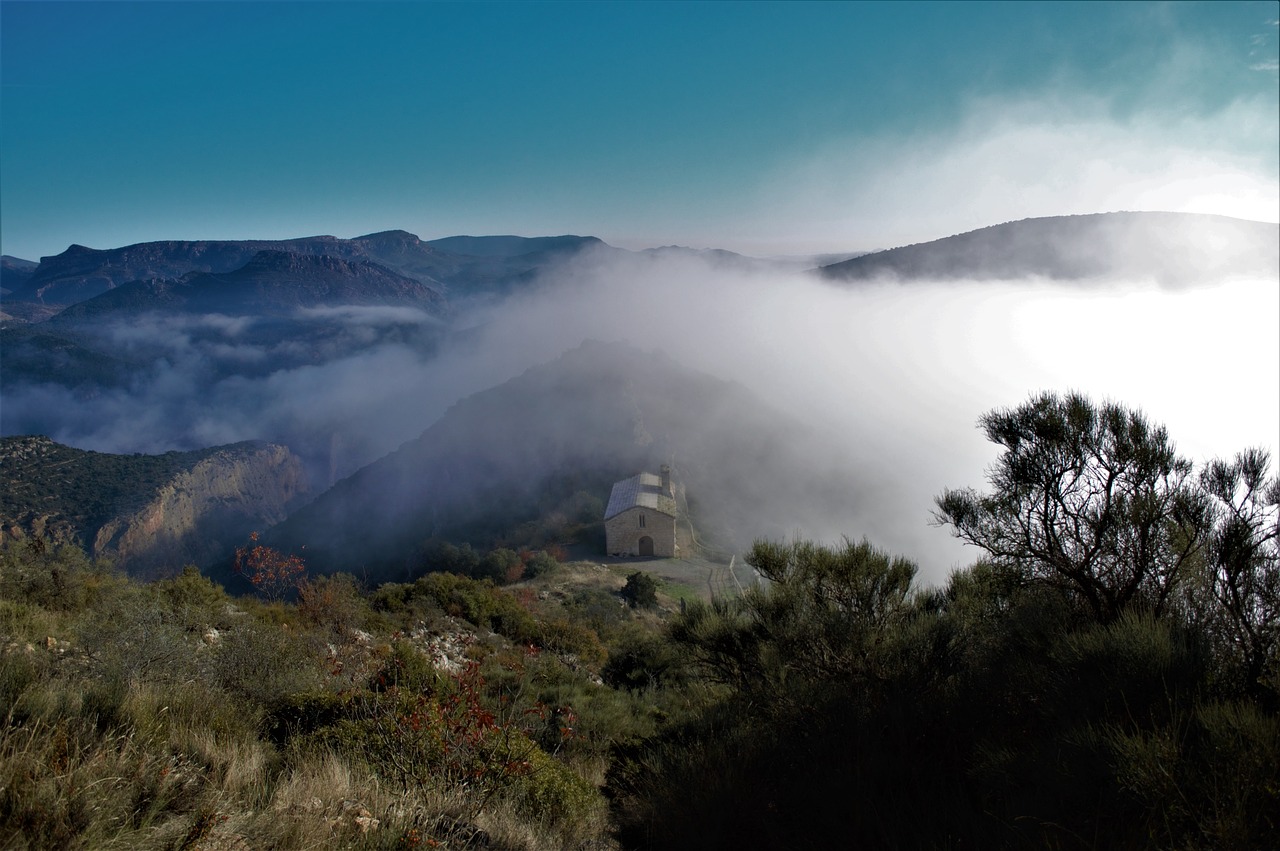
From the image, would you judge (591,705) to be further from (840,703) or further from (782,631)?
(840,703)

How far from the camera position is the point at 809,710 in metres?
6.17

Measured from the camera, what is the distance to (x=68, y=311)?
4811 inches

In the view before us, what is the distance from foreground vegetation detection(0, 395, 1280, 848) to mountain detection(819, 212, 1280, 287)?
100636mm

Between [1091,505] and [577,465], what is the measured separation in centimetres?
4251

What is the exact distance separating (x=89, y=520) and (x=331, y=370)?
124m

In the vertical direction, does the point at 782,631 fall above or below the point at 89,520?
above

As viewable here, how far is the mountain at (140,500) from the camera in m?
37.8

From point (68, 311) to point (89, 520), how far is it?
114m

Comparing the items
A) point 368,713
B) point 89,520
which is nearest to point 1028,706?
point 368,713

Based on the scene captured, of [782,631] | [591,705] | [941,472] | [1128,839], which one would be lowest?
[941,472]

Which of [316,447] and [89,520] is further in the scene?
[316,447]

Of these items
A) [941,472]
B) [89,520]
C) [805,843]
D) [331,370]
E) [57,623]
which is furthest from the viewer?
[331,370]

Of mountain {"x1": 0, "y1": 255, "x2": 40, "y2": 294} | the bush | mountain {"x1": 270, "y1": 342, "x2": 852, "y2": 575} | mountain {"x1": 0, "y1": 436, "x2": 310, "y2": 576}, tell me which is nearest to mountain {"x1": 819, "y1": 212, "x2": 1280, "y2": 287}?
mountain {"x1": 270, "y1": 342, "x2": 852, "y2": 575}

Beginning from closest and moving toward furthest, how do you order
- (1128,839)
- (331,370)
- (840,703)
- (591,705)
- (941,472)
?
1. (1128,839)
2. (840,703)
3. (591,705)
4. (941,472)
5. (331,370)
